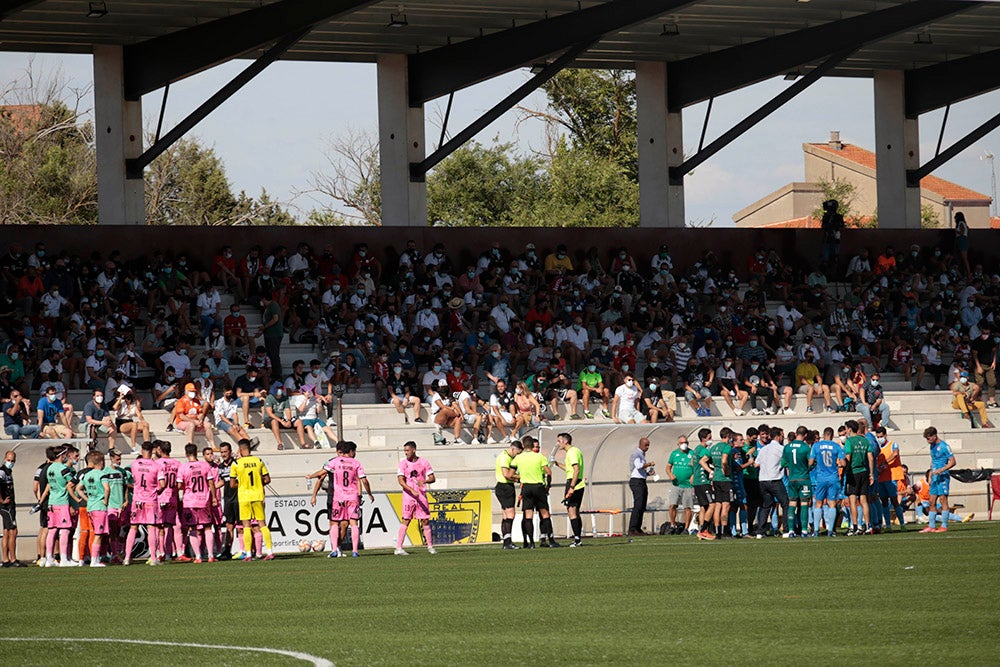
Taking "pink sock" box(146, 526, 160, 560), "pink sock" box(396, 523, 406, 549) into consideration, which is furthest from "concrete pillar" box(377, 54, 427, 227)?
"pink sock" box(146, 526, 160, 560)

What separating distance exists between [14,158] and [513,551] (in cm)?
4541

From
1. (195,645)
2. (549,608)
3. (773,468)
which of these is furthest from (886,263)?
(195,645)

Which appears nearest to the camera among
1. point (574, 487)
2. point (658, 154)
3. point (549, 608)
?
point (549, 608)

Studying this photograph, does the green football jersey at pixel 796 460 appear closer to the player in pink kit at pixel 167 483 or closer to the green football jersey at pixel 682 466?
the green football jersey at pixel 682 466

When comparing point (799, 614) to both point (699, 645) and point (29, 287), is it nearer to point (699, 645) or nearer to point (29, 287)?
point (699, 645)

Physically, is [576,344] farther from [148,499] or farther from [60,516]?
[60,516]

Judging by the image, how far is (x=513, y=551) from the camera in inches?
832

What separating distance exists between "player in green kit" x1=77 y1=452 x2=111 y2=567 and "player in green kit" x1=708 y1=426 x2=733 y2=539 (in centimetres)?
911

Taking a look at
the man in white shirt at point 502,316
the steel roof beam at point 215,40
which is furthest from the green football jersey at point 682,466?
the steel roof beam at point 215,40

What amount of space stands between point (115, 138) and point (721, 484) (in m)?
16.7

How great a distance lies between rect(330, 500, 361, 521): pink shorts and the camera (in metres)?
21.0

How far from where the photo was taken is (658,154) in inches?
1469

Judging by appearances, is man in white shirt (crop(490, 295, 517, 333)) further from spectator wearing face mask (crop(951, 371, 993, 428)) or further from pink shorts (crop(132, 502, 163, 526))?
pink shorts (crop(132, 502, 163, 526))

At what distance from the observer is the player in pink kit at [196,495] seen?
819 inches
